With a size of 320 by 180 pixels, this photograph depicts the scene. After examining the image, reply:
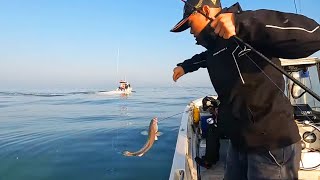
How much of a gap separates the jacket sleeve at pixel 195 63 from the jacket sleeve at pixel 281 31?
1612 millimetres

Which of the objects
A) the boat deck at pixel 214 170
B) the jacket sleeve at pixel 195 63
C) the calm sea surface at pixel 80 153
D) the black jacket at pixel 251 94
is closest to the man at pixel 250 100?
the black jacket at pixel 251 94

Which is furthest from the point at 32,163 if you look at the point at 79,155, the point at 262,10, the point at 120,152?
the point at 262,10

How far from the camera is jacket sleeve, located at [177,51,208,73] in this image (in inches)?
141

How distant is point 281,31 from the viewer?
1.83 m

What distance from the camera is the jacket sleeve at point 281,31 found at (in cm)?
183

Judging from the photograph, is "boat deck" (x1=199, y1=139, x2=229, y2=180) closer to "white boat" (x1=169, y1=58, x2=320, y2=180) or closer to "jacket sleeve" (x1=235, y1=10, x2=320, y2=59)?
"white boat" (x1=169, y1=58, x2=320, y2=180)

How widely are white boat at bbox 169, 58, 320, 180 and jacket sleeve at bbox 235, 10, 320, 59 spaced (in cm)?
220

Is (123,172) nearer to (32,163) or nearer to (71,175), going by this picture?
(71,175)

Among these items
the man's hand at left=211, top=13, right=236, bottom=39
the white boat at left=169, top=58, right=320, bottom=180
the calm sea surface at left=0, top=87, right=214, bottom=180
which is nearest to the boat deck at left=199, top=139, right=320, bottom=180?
the white boat at left=169, top=58, right=320, bottom=180

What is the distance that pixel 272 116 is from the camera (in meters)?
2.36

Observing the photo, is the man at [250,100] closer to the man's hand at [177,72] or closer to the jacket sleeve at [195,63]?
the jacket sleeve at [195,63]

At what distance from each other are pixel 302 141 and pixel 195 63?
3275mm

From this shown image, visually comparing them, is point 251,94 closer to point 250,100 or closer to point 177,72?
point 250,100

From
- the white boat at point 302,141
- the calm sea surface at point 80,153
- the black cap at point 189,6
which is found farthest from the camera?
the calm sea surface at point 80,153
